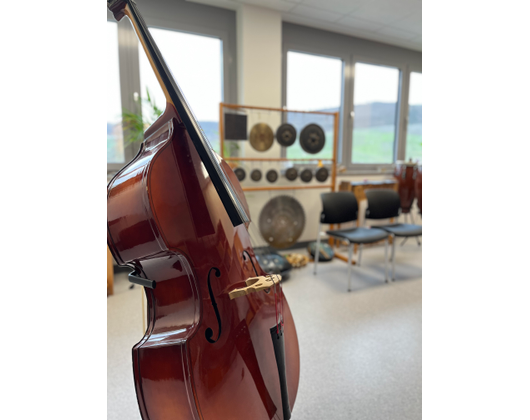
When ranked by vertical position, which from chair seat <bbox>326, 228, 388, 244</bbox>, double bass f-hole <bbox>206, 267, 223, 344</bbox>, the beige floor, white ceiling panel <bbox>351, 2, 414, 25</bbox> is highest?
white ceiling panel <bbox>351, 2, 414, 25</bbox>

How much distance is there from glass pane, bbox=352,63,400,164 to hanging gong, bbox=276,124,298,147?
1311 millimetres

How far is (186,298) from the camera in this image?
864 millimetres

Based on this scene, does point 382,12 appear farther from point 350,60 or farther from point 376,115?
point 376,115

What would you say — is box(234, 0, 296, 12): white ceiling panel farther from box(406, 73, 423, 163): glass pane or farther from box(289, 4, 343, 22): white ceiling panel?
box(406, 73, 423, 163): glass pane

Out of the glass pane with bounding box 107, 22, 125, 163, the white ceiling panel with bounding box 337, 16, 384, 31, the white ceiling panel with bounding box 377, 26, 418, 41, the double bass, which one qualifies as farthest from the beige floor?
the white ceiling panel with bounding box 377, 26, 418, 41

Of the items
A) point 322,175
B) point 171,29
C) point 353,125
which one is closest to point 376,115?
point 353,125

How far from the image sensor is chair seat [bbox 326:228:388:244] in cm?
267

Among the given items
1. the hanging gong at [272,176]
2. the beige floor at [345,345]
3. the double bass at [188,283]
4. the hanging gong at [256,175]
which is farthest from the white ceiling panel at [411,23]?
the double bass at [188,283]

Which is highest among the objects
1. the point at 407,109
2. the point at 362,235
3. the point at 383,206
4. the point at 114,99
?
the point at 407,109

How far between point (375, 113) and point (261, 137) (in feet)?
6.75
